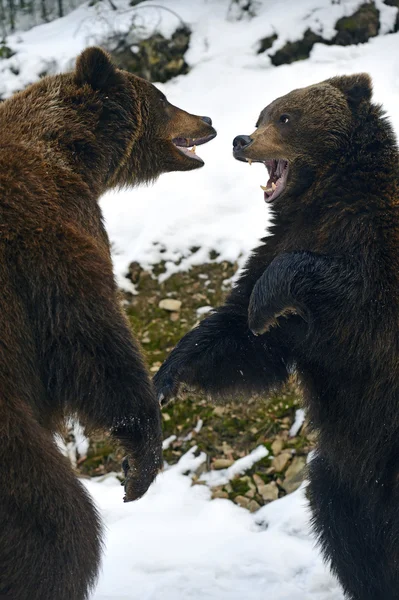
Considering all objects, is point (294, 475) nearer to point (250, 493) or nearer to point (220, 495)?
point (250, 493)

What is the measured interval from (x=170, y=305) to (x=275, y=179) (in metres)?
2.63

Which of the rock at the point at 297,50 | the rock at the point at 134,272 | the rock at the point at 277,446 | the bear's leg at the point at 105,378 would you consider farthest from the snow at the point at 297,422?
the rock at the point at 297,50

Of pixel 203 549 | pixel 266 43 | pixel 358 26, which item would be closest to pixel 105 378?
pixel 203 549

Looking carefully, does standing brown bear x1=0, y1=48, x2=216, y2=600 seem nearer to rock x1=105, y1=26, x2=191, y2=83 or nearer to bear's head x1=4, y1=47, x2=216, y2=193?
bear's head x1=4, y1=47, x2=216, y2=193

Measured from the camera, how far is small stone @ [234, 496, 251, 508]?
6.79m

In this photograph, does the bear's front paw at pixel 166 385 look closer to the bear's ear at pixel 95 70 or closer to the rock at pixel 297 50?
the bear's ear at pixel 95 70

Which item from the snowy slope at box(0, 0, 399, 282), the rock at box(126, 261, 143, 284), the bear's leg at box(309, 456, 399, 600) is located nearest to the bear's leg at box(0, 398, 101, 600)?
the bear's leg at box(309, 456, 399, 600)

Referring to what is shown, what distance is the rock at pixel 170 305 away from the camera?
7.96m

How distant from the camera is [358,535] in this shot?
495 cm

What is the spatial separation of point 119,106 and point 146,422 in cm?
167

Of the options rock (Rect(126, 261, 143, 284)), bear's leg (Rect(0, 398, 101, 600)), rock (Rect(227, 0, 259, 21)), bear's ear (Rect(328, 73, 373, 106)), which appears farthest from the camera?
rock (Rect(227, 0, 259, 21))

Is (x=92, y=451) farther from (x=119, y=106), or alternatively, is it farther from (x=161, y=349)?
(x=119, y=106)

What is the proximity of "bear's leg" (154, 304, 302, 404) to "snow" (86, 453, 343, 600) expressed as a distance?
1.10 metres

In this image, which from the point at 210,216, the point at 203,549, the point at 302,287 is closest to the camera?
the point at 302,287
